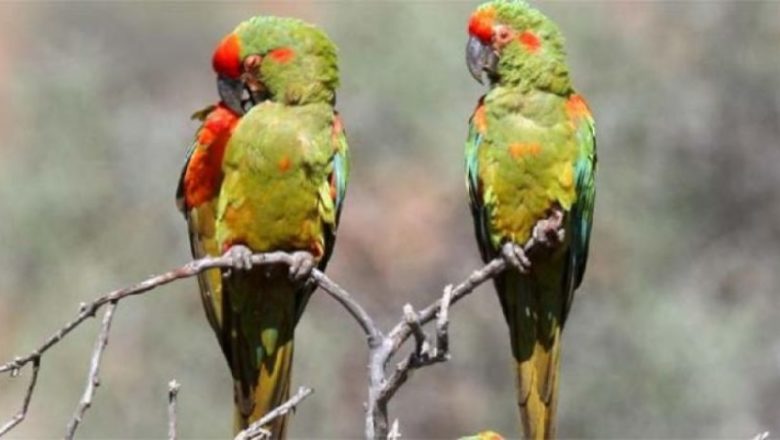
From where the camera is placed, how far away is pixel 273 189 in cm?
414

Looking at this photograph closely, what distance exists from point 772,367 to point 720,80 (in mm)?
1935

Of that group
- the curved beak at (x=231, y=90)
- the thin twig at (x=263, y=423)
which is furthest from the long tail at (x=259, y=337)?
the thin twig at (x=263, y=423)

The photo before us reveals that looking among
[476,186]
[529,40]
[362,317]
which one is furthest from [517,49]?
[362,317]

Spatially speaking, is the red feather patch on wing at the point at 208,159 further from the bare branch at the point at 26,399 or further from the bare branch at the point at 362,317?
the bare branch at the point at 26,399

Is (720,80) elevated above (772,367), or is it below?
above

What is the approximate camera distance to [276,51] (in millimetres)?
4402

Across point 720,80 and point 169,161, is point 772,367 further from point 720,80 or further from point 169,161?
point 169,161

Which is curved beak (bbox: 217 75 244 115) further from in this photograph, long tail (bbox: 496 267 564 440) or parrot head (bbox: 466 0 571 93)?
long tail (bbox: 496 267 564 440)

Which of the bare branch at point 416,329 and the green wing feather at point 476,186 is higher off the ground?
the green wing feather at point 476,186

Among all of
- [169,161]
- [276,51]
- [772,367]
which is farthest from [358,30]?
[276,51]

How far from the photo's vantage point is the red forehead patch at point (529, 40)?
173 inches

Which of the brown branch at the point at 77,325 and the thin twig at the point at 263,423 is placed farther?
the thin twig at the point at 263,423

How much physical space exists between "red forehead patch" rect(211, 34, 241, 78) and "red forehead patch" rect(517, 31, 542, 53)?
0.76 meters

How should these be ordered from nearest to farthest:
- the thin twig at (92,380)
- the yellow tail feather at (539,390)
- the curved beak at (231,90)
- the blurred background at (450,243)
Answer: the thin twig at (92,380) < the yellow tail feather at (539,390) < the curved beak at (231,90) < the blurred background at (450,243)
